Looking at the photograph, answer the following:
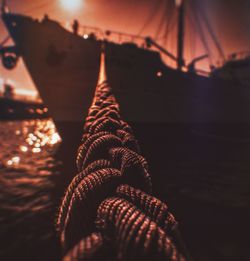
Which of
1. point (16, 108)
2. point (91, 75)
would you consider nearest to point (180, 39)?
point (91, 75)

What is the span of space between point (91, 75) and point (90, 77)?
0.17m

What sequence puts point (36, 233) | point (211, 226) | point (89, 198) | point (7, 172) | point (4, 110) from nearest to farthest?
1. point (89, 198)
2. point (36, 233)
3. point (211, 226)
4. point (7, 172)
5. point (4, 110)

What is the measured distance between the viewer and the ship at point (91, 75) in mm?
16109

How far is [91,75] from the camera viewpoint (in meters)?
16.6

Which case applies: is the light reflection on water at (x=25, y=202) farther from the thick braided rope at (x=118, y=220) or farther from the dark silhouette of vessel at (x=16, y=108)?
the dark silhouette of vessel at (x=16, y=108)

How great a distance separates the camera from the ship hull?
635 inches

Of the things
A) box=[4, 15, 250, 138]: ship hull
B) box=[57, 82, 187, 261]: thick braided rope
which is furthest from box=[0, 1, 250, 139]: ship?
box=[57, 82, 187, 261]: thick braided rope

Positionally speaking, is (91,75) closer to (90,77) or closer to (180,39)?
(90,77)

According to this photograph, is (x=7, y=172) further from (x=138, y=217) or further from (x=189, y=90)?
(x=189, y=90)

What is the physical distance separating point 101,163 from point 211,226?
4.25 meters

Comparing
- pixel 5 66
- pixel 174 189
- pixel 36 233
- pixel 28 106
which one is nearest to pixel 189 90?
pixel 174 189

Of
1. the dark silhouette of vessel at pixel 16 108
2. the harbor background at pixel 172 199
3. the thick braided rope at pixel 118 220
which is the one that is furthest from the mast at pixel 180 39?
the dark silhouette of vessel at pixel 16 108

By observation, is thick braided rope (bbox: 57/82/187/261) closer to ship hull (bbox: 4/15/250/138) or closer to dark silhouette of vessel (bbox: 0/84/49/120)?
ship hull (bbox: 4/15/250/138)

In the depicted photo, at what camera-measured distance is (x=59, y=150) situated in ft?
43.5
